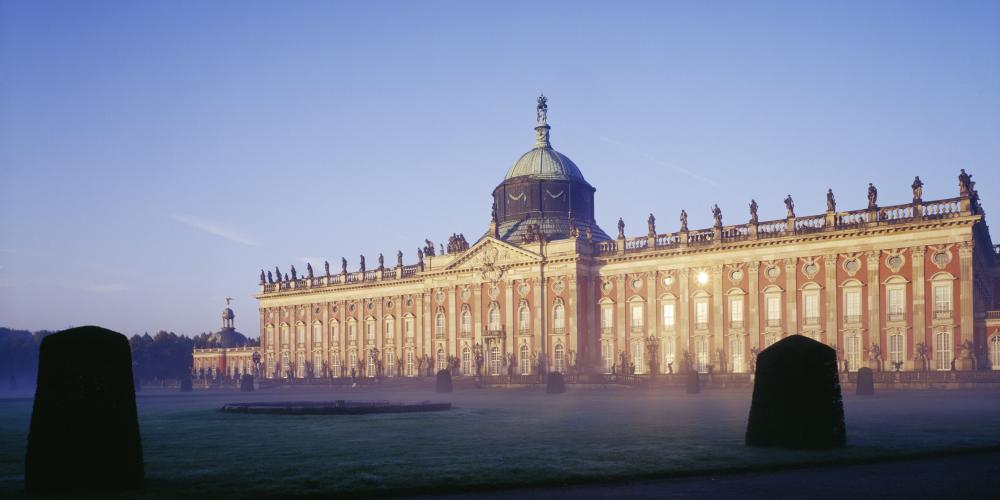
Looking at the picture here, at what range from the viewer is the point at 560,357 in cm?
7300

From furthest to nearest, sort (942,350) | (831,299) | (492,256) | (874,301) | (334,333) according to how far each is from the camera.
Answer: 1. (334,333)
2. (492,256)
3. (831,299)
4. (874,301)
5. (942,350)

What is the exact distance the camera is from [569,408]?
3641 cm

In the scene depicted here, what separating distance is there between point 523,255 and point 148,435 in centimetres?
5190

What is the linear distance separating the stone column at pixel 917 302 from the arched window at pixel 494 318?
32953 mm

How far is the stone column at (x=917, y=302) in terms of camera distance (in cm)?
5694

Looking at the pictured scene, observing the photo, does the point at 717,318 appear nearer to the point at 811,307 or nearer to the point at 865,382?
the point at 811,307

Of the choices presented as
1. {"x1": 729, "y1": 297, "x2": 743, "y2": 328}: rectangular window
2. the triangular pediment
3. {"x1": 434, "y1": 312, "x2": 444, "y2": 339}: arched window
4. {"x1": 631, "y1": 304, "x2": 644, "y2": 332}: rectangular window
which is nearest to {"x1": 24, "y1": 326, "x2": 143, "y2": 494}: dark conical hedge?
{"x1": 729, "y1": 297, "x2": 743, "y2": 328}: rectangular window

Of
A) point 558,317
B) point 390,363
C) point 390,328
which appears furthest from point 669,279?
point 390,363

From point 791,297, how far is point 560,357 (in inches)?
766

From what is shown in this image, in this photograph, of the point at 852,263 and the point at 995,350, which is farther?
the point at 852,263

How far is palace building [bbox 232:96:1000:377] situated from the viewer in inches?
2264

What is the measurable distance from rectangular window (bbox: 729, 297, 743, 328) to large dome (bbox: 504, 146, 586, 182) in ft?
75.1

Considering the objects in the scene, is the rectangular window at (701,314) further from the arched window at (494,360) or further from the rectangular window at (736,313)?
the arched window at (494,360)

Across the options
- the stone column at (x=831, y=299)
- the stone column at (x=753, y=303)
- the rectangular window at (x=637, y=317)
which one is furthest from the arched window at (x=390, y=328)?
the stone column at (x=831, y=299)
